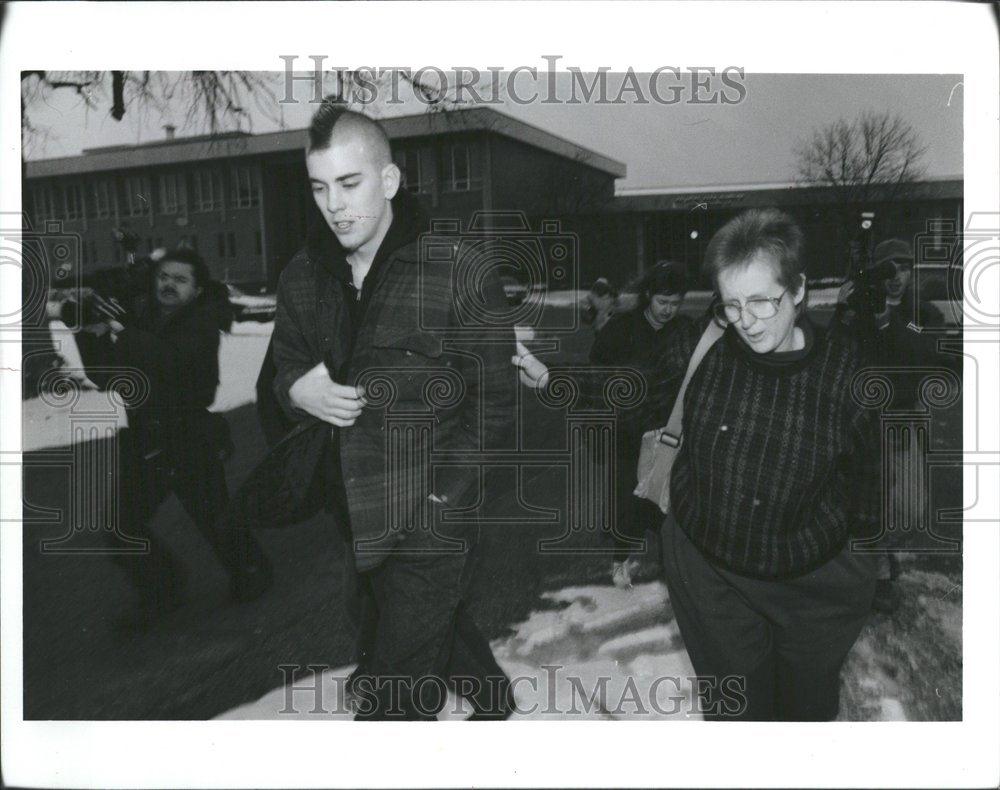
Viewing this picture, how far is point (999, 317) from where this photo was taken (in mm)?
2717

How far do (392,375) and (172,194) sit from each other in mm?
868

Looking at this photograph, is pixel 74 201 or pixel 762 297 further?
pixel 74 201

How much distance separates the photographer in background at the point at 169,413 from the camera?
274cm

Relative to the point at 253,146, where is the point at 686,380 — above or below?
below

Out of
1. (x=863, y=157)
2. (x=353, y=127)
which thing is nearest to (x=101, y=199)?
(x=353, y=127)

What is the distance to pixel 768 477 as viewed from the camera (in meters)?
2.62

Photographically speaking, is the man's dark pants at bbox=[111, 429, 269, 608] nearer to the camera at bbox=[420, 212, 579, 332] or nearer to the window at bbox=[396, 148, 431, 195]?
the camera at bbox=[420, 212, 579, 332]

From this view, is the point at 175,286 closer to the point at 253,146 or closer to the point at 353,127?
the point at 253,146

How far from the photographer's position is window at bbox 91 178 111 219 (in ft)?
8.89
